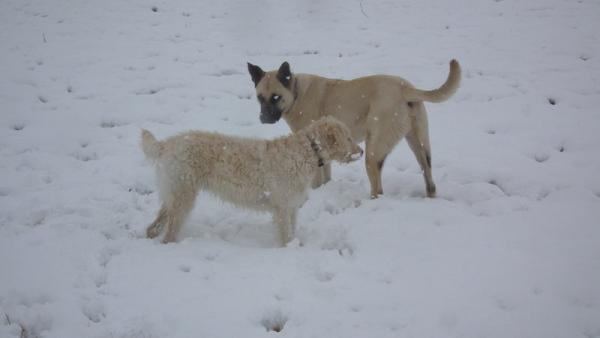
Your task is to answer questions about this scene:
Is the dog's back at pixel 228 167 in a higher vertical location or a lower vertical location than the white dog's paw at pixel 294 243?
higher

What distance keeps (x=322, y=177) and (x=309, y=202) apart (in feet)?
1.82

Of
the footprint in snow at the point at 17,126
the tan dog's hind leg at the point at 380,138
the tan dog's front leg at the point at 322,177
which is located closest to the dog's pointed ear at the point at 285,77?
the tan dog's front leg at the point at 322,177

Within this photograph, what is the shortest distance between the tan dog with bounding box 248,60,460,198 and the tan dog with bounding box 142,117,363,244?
56 cm

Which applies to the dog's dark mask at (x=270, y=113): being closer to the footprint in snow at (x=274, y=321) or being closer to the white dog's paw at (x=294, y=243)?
the white dog's paw at (x=294, y=243)

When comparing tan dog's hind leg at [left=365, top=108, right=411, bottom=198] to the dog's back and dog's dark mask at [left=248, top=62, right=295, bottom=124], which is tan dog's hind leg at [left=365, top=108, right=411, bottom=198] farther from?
dog's dark mask at [left=248, top=62, right=295, bottom=124]

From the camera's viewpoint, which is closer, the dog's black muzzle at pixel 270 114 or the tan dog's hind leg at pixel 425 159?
the tan dog's hind leg at pixel 425 159

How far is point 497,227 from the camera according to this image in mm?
4359

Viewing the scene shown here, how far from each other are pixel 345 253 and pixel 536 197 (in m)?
2.49

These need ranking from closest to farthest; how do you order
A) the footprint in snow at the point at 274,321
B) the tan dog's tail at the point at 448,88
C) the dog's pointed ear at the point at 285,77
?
the footprint in snow at the point at 274,321
the tan dog's tail at the point at 448,88
the dog's pointed ear at the point at 285,77

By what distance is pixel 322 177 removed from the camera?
5867 millimetres

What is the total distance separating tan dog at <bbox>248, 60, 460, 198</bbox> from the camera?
512 centimetres

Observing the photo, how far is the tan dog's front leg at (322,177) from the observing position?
5828 millimetres

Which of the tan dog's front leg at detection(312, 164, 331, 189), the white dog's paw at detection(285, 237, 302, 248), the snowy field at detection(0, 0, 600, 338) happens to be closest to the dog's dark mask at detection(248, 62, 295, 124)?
the tan dog's front leg at detection(312, 164, 331, 189)

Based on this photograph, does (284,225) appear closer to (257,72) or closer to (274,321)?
(274,321)
